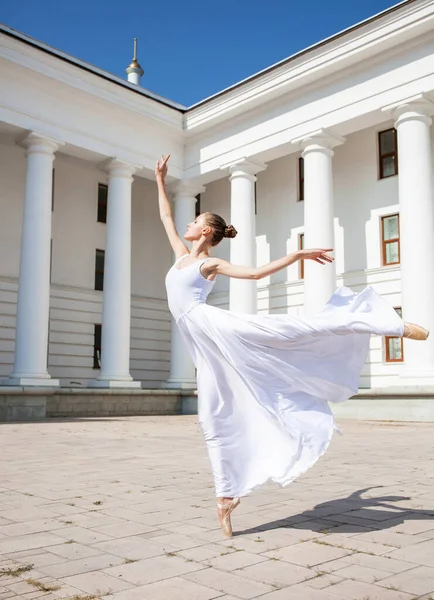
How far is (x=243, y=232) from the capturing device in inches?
1032

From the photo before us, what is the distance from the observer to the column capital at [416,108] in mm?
20906

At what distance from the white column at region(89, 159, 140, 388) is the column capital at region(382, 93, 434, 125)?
11.2 m

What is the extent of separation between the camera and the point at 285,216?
29094mm

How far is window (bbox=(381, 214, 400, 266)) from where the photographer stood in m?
25.1

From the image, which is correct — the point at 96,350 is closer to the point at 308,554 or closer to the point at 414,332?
the point at 414,332

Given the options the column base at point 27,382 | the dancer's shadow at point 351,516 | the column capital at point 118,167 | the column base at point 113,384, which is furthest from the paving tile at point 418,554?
the column capital at point 118,167

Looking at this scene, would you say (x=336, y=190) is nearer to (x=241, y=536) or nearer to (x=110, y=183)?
(x=110, y=183)

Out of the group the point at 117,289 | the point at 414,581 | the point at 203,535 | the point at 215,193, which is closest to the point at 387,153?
the point at 215,193

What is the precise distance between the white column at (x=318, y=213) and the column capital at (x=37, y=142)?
372 inches

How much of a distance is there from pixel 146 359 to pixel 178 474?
2494 cm

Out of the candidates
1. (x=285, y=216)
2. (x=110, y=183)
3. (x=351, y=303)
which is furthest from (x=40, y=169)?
(x=351, y=303)

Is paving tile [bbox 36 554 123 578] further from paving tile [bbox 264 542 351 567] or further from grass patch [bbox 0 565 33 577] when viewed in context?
paving tile [bbox 264 542 351 567]

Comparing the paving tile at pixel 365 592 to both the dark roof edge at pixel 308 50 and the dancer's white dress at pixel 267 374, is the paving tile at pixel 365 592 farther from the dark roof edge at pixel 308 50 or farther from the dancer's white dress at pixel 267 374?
the dark roof edge at pixel 308 50

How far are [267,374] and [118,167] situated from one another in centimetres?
2262
